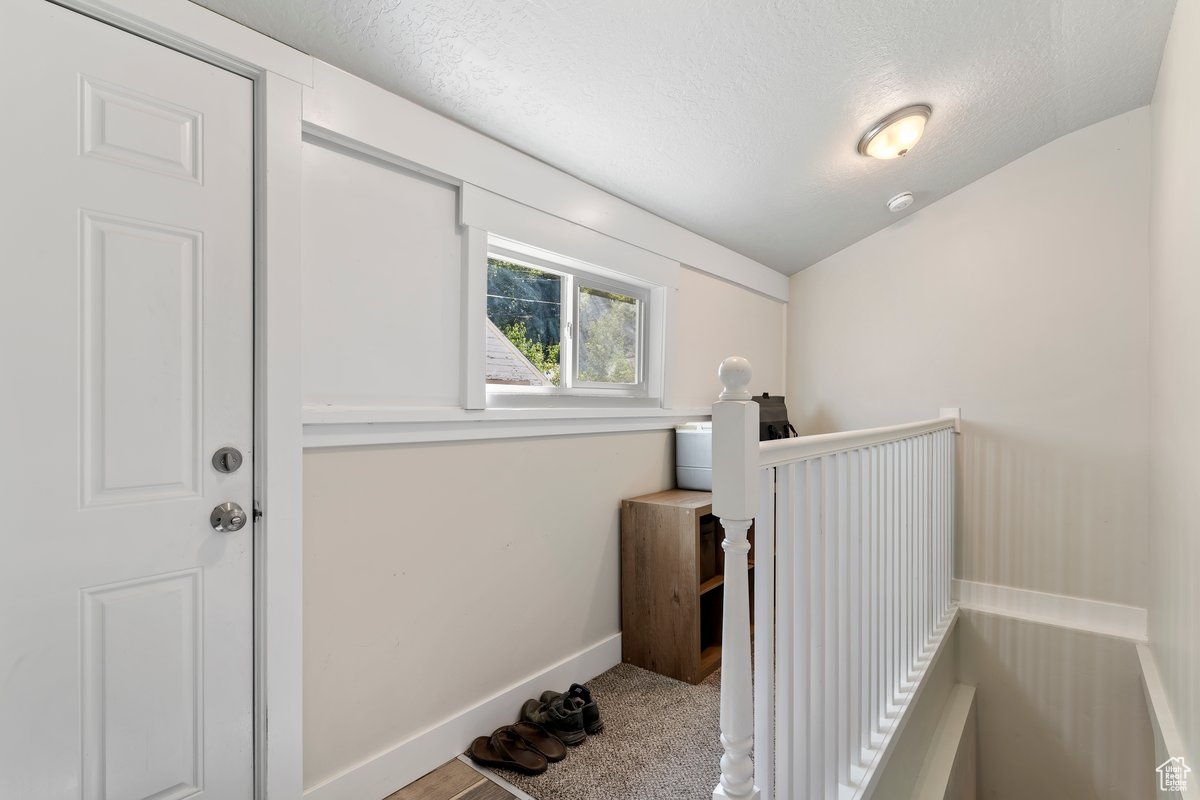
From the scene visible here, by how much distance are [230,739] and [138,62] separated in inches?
57.2

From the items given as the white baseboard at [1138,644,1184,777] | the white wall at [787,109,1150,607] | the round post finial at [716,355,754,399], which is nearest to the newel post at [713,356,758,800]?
the round post finial at [716,355,754,399]

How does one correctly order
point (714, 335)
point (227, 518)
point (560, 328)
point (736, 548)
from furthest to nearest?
point (714, 335)
point (560, 328)
point (227, 518)
point (736, 548)

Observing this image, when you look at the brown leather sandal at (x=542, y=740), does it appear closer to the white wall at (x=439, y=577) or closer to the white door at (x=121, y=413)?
the white wall at (x=439, y=577)

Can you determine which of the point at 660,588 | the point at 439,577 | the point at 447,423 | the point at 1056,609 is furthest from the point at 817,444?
the point at 1056,609

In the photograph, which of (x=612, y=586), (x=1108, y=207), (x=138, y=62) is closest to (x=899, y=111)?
(x=1108, y=207)

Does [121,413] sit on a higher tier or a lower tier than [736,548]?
higher

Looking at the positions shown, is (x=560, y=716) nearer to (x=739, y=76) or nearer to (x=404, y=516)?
(x=404, y=516)

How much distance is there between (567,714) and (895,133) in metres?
2.37

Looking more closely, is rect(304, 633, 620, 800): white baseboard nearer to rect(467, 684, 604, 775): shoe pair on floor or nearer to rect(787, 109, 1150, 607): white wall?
rect(467, 684, 604, 775): shoe pair on floor

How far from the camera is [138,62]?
1155 mm

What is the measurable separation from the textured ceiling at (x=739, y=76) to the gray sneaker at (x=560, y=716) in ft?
6.01

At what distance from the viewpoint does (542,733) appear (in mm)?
1808

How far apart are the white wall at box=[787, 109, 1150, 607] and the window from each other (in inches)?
59.6

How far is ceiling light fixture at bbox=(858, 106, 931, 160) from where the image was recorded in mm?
2074
